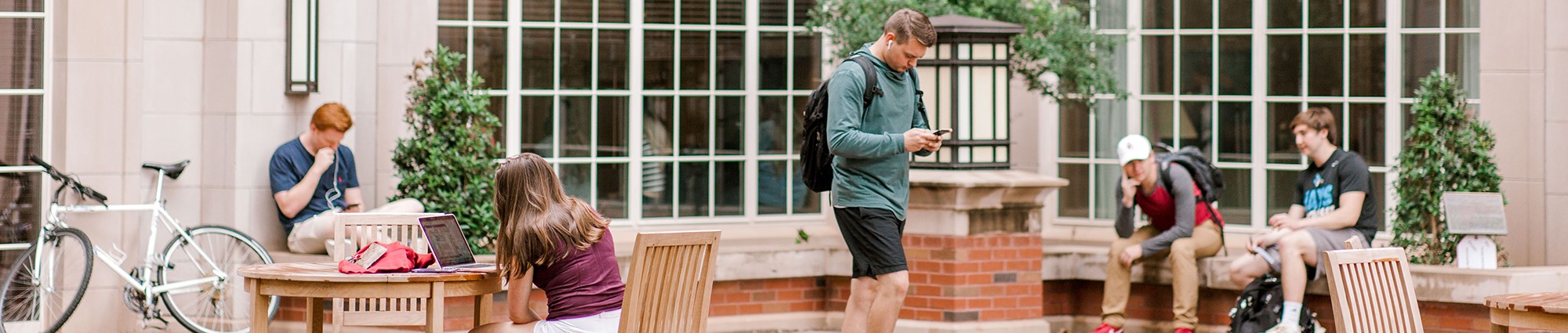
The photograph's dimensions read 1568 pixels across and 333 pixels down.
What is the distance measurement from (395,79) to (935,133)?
3.60 meters

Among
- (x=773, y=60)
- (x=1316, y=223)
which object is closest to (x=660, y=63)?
(x=773, y=60)

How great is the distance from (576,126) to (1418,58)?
13.9ft

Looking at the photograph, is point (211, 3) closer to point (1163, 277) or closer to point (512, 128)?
point (512, 128)

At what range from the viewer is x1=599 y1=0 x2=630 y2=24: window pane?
28.1 ft

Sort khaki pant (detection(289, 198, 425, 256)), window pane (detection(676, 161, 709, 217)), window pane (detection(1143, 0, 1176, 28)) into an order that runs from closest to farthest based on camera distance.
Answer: khaki pant (detection(289, 198, 425, 256)) < window pane (detection(676, 161, 709, 217)) < window pane (detection(1143, 0, 1176, 28))

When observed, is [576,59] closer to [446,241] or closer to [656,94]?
[656,94]

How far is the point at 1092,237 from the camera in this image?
350 inches

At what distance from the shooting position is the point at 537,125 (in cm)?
852

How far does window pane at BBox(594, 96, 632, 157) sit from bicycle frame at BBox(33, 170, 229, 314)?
1.98 meters

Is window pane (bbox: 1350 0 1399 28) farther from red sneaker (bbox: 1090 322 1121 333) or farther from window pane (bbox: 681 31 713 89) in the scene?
window pane (bbox: 681 31 713 89)

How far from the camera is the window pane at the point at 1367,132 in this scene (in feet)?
27.9

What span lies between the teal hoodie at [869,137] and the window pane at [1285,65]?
340 centimetres

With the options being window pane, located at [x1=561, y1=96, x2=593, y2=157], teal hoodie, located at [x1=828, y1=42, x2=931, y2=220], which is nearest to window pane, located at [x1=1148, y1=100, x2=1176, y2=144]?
window pane, located at [x1=561, y1=96, x2=593, y2=157]

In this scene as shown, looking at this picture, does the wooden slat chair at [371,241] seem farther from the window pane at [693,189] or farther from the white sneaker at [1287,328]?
the white sneaker at [1287,328]
